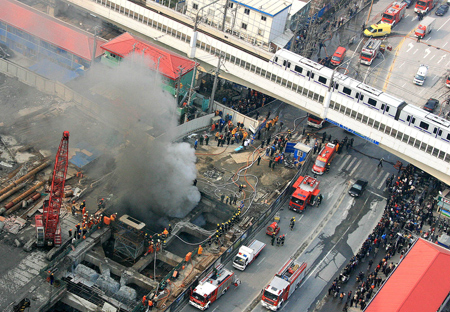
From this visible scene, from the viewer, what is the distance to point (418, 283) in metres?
52.8

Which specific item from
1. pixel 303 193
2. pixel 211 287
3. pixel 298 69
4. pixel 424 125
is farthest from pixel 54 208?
pixel 424 125

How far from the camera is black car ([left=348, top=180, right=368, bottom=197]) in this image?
65812mm

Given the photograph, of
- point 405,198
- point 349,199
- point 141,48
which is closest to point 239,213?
point 349,199

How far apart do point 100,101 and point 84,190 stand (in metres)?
10.7

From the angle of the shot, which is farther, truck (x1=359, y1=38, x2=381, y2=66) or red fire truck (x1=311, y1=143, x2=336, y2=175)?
truck (x1=359, y1=38, x2=381, y2=66)

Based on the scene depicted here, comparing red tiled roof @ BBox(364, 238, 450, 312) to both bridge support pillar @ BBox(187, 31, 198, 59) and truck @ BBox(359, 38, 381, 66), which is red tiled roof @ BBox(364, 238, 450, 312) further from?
truck @ BBox(359, 38, 381, 66)

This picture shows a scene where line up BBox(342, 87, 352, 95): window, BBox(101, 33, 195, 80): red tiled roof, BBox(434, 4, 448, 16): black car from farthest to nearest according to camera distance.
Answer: BBox(434, 4, 448, 16): black car < BBox(101, 33, 195, 80): red tiled roof < BBox(342, 87, 352, 95): window

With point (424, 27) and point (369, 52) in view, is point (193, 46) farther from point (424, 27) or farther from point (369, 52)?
point (424, 27)

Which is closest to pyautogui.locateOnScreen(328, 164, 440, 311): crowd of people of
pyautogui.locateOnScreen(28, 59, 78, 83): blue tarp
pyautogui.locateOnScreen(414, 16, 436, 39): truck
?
pyautogui.locateOnScreen(414, 16, 436, 39): truck

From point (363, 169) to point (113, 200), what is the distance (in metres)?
24.8

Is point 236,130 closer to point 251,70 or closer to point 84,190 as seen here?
point 251,70

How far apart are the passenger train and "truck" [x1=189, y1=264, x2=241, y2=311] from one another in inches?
913

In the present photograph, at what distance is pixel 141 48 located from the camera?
7256cm

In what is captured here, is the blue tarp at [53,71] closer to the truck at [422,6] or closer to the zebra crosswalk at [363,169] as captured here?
the zebra crosswalk at [363,169]
